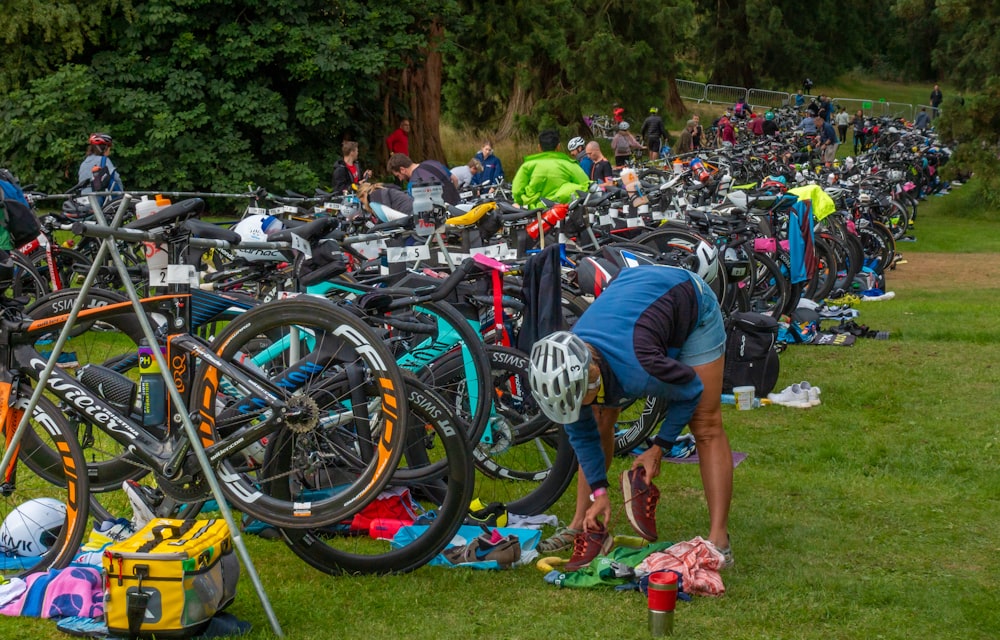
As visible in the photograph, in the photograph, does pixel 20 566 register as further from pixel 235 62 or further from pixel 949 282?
pixel 235 62

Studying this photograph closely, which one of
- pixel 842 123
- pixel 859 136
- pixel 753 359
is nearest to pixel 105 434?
pixel 753 359

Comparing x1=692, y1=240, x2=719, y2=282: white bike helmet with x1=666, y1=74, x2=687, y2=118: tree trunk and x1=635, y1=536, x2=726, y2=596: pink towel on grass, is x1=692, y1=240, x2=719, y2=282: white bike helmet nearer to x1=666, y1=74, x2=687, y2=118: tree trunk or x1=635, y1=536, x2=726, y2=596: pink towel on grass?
x1=635, y1=536, x2=726, y2=596: pink towel on grass

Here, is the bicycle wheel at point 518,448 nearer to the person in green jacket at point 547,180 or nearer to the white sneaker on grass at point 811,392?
the white sneaker on grass at point 811,392

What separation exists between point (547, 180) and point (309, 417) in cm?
657

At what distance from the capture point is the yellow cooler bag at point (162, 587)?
4227mm

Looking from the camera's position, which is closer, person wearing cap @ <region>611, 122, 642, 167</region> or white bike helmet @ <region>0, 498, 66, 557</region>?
white bike helmet @ <region>0, 498, 66, 557</region>

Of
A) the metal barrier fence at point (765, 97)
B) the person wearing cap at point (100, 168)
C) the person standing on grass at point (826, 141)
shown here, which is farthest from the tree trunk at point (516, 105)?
the person wearing cap at point (100, 168)

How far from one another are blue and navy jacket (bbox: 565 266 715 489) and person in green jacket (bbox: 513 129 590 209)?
18.9 ft

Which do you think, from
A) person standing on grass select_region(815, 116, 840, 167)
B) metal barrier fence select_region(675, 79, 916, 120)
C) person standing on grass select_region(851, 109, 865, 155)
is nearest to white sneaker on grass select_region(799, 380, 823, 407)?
person standing on grass select_region(815, 116, 840, 167)

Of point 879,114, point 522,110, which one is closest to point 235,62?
point 522,110

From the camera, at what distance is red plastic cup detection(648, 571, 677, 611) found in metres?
4.33

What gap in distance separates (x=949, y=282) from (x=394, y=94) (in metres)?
12.7

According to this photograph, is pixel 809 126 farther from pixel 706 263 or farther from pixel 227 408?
pixel 227 408

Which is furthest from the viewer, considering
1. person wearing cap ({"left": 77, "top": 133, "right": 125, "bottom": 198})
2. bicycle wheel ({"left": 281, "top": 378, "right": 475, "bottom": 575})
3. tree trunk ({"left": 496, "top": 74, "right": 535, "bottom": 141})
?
tree trunk ({"left": 496, "top": 74, "right": 535, "bottom": 141})
